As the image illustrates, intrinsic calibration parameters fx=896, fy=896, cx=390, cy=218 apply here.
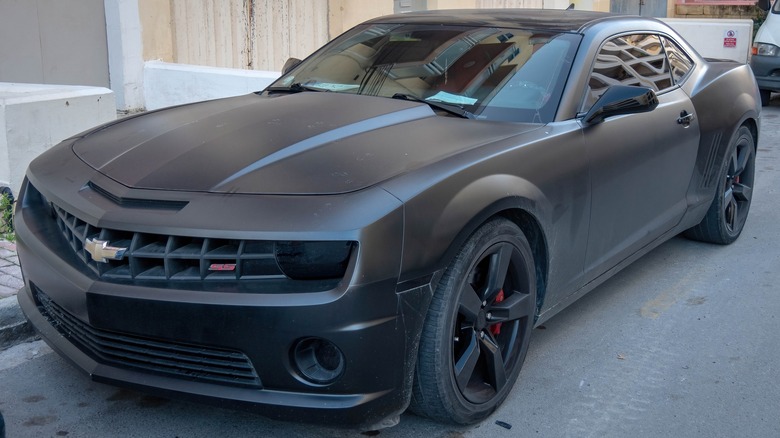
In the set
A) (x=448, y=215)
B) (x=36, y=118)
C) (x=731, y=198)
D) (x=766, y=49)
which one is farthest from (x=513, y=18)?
(x=766, y=49)

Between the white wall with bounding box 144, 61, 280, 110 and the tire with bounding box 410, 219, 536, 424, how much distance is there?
5.12m

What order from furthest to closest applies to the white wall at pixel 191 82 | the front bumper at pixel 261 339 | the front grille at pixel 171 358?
the white wall at pixel 191 82 → the front grille at pixel 171 358 → the front bumper at pixel 261 339

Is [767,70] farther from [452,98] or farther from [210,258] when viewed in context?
[210,258]

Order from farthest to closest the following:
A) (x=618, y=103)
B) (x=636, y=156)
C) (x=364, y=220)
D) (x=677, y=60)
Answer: (x=677, y=60) → (x=636, y=156) → (x=618, y=103) → (x=364, y=220)

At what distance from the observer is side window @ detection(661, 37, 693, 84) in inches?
209

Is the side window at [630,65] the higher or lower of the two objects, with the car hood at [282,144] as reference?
higher

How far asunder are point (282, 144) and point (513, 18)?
1.87 m

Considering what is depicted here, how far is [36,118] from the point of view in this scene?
20.0 ft

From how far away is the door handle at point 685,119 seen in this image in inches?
196

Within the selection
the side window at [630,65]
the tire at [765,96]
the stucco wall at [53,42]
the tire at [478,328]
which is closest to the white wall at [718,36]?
the tire at [765,96]

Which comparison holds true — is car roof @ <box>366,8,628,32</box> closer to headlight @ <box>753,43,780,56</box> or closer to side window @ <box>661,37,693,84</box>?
side window @ <box>661,37,693,84</box>

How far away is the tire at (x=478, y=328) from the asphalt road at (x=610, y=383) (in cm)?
16

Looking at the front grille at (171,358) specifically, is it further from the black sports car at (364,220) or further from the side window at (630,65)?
the side window at (630,65)

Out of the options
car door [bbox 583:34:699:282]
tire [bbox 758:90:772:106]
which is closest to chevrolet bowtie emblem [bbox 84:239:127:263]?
car door [bbox 583:34:699:282]
